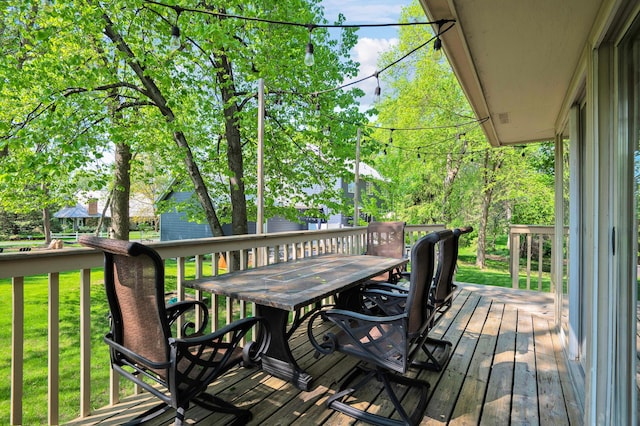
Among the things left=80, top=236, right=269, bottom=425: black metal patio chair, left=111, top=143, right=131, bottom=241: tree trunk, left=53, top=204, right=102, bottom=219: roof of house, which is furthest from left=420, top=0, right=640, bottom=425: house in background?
left=53, top=204, right=102, bottom=219: roof of house

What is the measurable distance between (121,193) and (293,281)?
24.2 feet

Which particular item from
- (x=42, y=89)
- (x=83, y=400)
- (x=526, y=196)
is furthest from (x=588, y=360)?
(x=526, y=196)

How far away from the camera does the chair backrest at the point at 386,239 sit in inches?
172

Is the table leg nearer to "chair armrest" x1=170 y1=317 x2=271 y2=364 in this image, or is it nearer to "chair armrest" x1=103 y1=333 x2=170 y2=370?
"chair armrest" x1=170 y1=317 x2=271 y2=364

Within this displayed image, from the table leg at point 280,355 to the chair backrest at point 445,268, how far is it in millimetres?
1103

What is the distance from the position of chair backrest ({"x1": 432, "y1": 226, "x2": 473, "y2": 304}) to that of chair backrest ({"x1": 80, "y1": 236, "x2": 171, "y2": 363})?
1800 mm

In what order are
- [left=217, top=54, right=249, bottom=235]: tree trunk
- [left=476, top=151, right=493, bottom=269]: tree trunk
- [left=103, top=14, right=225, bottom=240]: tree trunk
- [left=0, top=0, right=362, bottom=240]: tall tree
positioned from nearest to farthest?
[left=0, top=0, right=362, bottom=240]: tall tree
[left=103, top=14, right=225, bottom=240]: tree trunk
[left=217, top=54, right=249, bottom=235]: tree trunk
[left=476, top=151, right=493, bottom=269]: tree trunk

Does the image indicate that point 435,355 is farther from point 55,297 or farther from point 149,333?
point 55,297

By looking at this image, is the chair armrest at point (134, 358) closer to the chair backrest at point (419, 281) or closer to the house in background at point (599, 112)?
the chair backrest at point (419, 281)

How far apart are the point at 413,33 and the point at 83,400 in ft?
40.4

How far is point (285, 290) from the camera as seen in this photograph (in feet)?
6.97

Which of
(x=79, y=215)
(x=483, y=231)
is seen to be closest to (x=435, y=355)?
(x=483, y=231)

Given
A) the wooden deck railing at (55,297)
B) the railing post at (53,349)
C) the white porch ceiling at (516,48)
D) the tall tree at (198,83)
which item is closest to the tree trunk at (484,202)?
the tall tree at (198,83)

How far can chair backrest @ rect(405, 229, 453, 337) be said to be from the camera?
71.9 inches
